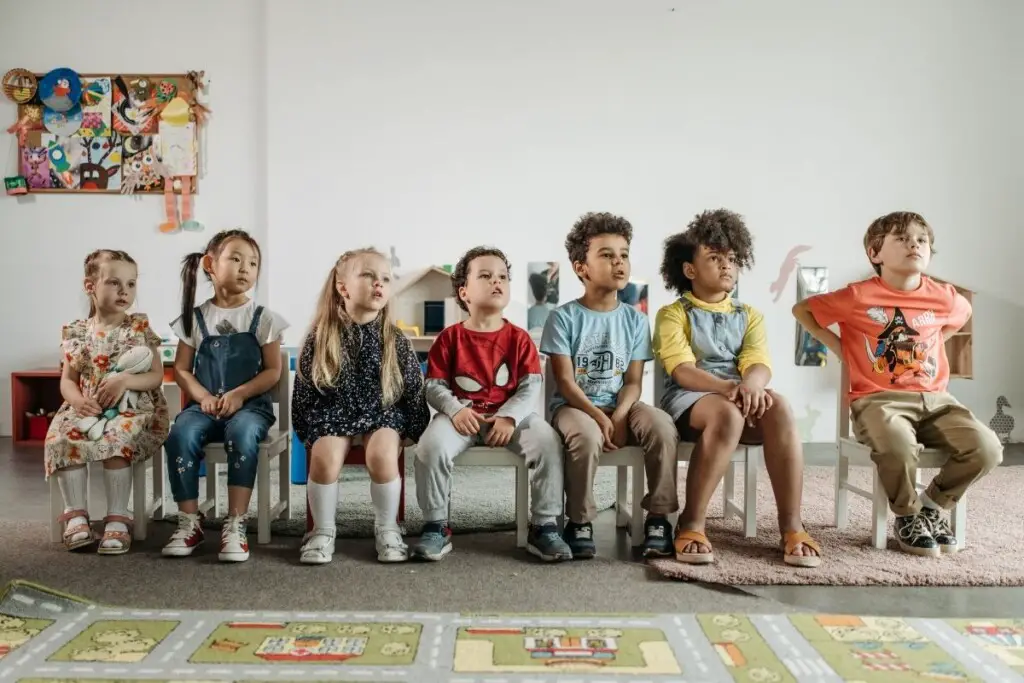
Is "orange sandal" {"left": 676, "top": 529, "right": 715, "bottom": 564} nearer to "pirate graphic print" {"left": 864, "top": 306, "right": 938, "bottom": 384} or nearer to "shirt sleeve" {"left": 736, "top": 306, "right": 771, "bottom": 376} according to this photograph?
"shirt sleeve" {"left": 736, "top": 306, "right": 771, "bottom": 376}

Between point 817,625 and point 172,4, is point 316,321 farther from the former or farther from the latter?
point 172,4

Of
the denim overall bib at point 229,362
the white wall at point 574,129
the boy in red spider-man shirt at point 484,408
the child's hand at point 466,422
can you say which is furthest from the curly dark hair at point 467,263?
the white wall at point 574,129

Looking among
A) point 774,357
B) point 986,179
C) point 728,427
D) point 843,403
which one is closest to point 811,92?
point 986,179

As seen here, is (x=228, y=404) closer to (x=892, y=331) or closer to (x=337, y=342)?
(x=337, y=342)

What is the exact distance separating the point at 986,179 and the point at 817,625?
3346 mm

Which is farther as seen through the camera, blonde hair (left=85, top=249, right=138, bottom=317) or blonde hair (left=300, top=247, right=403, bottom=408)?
blonde hair (left=85, top=249, right=138, bottom=317)

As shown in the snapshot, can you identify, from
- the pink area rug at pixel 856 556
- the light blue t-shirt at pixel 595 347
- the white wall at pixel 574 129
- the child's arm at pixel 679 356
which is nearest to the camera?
the pink area rug at pixel 856 556

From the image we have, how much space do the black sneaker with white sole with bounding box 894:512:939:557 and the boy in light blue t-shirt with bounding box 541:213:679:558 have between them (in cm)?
59

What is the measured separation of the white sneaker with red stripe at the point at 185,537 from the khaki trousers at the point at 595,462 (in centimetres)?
95

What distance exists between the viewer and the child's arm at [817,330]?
94.2 inches

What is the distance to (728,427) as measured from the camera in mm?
2102

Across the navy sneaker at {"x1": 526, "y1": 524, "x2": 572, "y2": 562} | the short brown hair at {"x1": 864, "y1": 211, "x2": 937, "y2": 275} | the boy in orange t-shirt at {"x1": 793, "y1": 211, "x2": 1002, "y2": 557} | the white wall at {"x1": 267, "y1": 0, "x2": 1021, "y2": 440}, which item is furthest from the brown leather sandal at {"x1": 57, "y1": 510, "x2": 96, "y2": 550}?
the short brown hair at {"x1": 864, "y1": 211, "x2": 937, "y2": 275}

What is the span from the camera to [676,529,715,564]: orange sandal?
200 centimetres

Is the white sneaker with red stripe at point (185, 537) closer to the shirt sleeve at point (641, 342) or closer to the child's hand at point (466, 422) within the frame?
the child's hand at point (466, 422)
